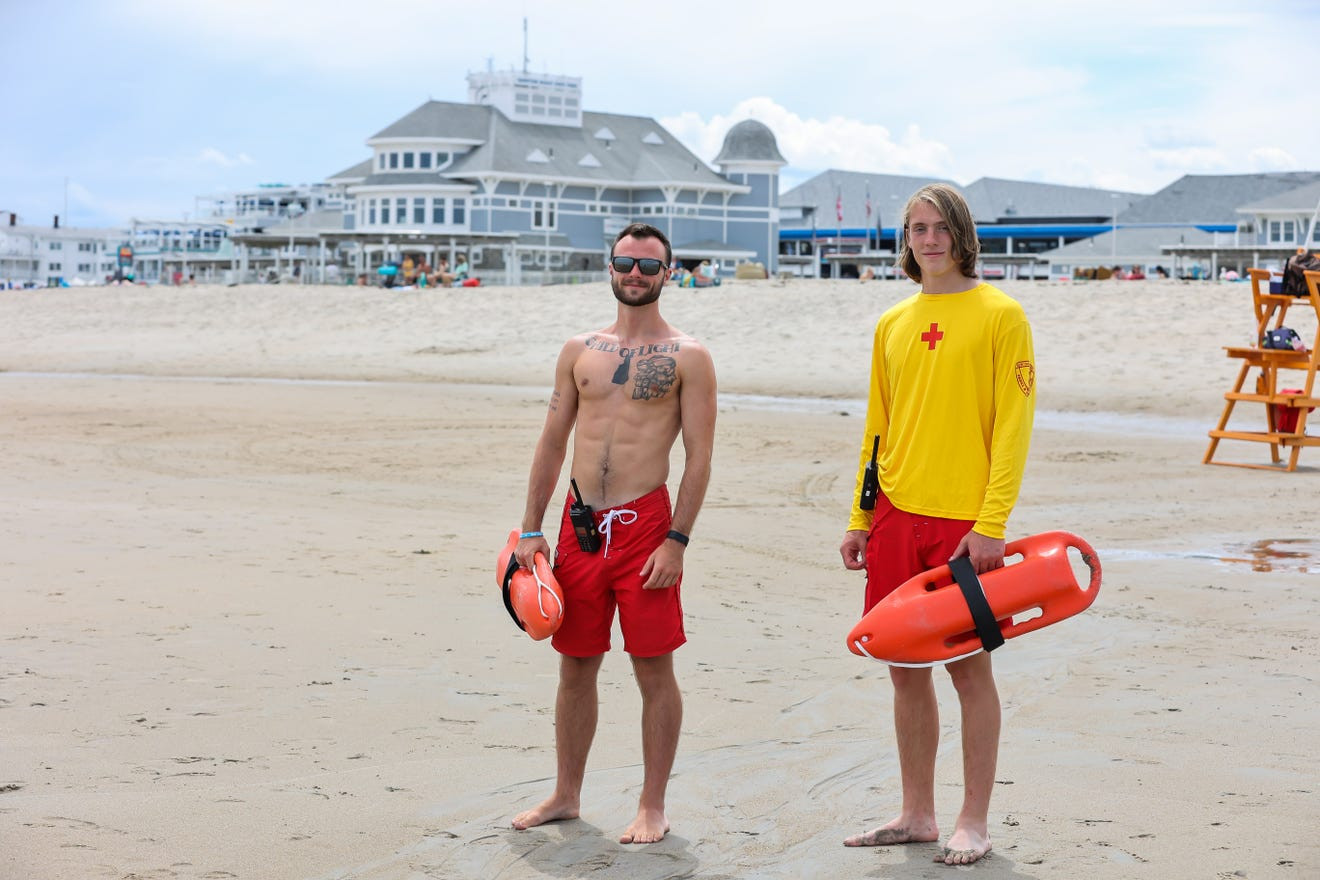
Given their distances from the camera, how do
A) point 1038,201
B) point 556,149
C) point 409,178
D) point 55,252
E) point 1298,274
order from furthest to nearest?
point 55,252 → point 1038,201 → point 556,149 → point 409,178 → point 1298,274

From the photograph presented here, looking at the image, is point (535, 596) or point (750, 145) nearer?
point (535, 596)

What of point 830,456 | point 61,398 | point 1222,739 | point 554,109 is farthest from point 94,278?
point 1222,739

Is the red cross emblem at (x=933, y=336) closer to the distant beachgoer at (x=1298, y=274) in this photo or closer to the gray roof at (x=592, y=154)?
the distant beachgoer at (x=1298, y=274)

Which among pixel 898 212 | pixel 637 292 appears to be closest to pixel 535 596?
pixel 637 292

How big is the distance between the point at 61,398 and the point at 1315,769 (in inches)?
769

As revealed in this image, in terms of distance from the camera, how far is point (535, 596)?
4379 millimetres

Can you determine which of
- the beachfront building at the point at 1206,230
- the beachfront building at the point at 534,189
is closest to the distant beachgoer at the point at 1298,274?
the beachfront building at the point at 1206,230

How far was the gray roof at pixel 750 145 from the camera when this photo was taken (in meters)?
72.9

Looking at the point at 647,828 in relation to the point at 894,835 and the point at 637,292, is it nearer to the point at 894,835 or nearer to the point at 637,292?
the point at 894,835

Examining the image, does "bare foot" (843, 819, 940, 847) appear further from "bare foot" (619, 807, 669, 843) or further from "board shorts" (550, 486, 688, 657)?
"board shorts" (550, 486, 688, 657)

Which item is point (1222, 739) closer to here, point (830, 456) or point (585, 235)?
point (830, 456)

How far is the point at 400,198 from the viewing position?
214ft

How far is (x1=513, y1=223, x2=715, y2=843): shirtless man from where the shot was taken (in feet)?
14.5

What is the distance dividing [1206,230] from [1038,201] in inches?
700
